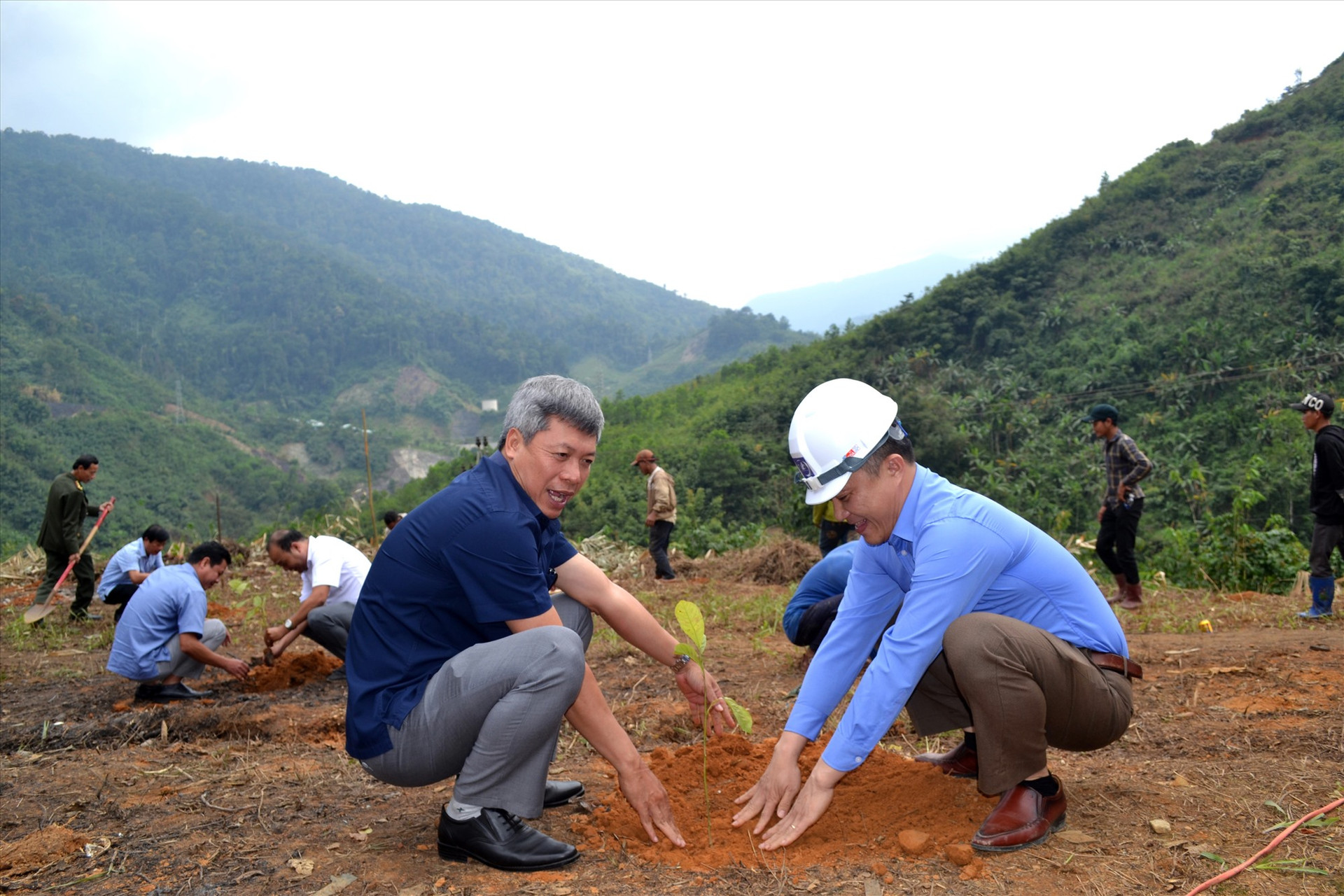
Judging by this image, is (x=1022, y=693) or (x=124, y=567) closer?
(x=1022, y=693)

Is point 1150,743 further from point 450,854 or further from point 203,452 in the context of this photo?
point 203,452

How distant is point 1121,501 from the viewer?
6965 millimetres

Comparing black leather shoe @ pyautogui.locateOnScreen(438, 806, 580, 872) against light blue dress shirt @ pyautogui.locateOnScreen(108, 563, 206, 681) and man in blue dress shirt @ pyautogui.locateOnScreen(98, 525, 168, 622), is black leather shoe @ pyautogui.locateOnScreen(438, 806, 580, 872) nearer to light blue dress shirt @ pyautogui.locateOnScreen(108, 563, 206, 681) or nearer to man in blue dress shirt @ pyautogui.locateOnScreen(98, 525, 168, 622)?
light blue dress shirt @ pyautogui.locateOnScreen(108, 563, 206, 681)

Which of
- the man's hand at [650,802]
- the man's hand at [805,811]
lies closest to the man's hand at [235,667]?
the man's hand at [650,802]

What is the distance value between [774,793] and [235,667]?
404cm

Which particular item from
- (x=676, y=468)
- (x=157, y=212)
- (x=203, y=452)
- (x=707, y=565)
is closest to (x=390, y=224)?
(x=157, y=212)

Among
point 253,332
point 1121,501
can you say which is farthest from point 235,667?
point 253,332

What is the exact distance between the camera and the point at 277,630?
19.1ft

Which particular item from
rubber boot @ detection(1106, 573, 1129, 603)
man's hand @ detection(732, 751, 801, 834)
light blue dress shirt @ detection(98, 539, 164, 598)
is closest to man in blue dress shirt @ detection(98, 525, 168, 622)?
light blue dress shirt @ detection(98, 539, 164, 598)

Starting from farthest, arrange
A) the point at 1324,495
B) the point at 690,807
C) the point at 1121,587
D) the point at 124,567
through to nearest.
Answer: the point at 124,567 < the point at 1121,587 < the point at 1324,495 < the point at 690,807

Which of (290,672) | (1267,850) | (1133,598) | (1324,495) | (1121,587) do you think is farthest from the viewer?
(1121,587)

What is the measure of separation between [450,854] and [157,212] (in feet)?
484

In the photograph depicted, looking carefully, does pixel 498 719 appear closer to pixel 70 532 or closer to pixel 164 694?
pixel 164 694

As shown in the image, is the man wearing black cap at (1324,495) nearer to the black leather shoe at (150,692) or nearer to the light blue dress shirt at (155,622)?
the light blue dress shirt at (155,622)
